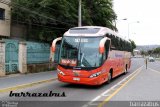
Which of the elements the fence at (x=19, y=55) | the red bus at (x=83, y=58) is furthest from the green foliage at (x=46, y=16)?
the red bus at (x=83, y=58)

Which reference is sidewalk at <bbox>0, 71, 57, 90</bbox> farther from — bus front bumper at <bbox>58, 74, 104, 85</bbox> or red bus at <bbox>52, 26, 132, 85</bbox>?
bus front bumper at <bbox>58, 74, 104, 85</bbox>

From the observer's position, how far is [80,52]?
16.0m

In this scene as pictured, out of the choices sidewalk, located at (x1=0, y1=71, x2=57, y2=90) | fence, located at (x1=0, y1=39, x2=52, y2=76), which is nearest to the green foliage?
fence, located at (x1=0, y1=39, x2=52, y2=76)

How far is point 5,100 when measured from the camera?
12.0 meters

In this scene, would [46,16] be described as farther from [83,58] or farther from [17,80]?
[83,58]

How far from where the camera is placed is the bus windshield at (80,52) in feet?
52.0

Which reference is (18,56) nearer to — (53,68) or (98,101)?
(53,68)

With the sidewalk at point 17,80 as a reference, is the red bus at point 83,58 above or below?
above

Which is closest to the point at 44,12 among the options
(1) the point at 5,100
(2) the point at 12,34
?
(2) the point at 12,34

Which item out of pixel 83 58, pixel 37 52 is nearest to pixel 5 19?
pixel 37 52

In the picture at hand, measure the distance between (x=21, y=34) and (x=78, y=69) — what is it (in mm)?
22598

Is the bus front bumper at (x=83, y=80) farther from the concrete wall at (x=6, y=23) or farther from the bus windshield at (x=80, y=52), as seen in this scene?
the concrete wall at (x=6, y=23)

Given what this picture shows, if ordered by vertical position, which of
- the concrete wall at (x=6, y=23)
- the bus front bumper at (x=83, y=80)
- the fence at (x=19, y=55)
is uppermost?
the concrete wall at (x=6, y=23)

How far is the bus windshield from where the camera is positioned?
15837 mm
